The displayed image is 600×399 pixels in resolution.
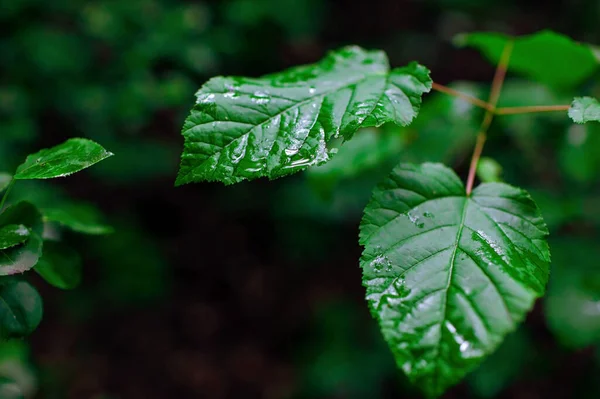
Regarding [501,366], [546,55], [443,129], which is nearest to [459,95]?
[546,55]

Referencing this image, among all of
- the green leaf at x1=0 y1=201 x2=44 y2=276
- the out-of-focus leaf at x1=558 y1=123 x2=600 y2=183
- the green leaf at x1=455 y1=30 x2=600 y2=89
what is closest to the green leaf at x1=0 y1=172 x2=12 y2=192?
the green leaf at x1=0 y1=201 x2=44 y2=276

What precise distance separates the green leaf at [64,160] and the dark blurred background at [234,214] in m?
0.94

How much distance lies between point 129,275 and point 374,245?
323 centimetres

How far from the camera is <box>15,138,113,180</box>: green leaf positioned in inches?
38.4

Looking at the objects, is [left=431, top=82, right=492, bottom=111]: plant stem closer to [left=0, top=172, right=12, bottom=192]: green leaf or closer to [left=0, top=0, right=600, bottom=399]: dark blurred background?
[left=0, top=0, right=600, bottom=399]: dark blurred background

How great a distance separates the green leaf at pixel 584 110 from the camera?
1.04 meters

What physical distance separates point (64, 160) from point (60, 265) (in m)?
0.34

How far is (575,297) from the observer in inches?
82.0

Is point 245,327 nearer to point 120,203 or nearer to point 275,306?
point 275,306

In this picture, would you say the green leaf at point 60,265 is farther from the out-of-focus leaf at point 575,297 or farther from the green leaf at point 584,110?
the out-of-focus leaf at point 575,297

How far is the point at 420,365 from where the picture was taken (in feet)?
2.69

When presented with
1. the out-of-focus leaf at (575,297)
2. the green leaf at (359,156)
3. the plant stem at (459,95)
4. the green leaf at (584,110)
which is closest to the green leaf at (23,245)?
the green leaf at (359,156)

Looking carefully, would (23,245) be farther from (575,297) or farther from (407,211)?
(575,297)

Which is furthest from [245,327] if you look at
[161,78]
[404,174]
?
[404,174]
